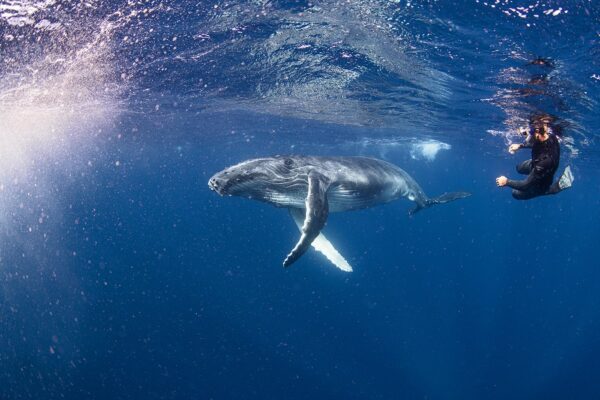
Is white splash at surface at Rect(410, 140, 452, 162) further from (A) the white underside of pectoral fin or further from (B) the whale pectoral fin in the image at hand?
(B) the whale pectoral fin

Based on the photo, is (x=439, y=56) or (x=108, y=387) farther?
(x=108, y=387)

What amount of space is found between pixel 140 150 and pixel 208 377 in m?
38.7

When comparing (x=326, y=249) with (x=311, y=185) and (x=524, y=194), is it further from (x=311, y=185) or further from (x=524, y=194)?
(x=524, y=194)

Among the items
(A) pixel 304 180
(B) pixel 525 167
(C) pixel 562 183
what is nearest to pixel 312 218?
(A) pixel 304 180

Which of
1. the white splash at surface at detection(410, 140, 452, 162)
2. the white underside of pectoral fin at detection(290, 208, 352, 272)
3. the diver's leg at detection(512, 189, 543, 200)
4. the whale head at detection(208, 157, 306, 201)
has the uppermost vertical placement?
the whale head at detection(208, 157, 306, 201)

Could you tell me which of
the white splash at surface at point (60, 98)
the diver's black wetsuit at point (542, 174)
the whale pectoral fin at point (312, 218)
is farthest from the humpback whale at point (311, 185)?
the white splash at surface at point (60, 98)

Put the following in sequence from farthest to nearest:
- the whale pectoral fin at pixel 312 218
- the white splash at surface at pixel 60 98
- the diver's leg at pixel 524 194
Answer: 1. the white splash at surface at pixel 60 98
2. the diver's leg at pixel 524 194
3. the whale pectoral fin at pixel 312 218

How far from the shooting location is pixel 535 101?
14227mm

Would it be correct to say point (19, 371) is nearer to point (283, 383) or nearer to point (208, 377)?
point (208, 377)

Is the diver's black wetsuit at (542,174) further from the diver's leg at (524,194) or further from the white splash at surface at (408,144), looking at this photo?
the white splash at surface at (408,144)

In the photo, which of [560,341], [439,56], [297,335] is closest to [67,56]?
[439,56]

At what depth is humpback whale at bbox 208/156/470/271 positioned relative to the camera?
6.92 m

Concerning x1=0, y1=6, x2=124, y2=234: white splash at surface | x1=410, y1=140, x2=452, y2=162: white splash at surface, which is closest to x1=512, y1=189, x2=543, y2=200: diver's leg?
x1=0, y1=6, x2=124, y2=234: white splash at surface

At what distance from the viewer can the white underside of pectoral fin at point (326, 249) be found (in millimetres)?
9570
